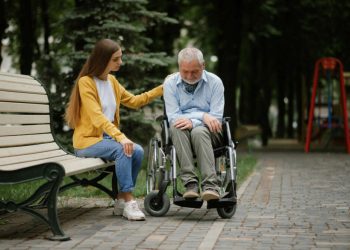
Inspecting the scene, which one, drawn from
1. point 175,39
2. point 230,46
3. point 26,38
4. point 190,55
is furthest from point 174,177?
point 175,39

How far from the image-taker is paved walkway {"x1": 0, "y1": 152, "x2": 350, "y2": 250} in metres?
5.53

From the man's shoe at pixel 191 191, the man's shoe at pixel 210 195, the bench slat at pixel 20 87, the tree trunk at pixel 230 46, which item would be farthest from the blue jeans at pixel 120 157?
the tree trunk at pixel 230 46

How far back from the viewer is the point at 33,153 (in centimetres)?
673

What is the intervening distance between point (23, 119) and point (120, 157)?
970 millimetres

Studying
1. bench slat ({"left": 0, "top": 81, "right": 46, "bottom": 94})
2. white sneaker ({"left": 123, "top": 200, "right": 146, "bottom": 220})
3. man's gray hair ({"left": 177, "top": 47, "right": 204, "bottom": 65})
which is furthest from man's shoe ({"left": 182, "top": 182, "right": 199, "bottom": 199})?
bench slat ({"left": 0, "top": 81, "right": 46, "bottom": 94})

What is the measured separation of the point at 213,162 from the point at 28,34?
9.63m

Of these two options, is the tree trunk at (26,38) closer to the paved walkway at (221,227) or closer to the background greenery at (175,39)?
the background greenery at (175,39)

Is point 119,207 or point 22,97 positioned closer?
point 22,97

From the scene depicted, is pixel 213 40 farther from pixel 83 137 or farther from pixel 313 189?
pixel 83 137

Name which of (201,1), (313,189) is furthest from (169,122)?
(201,1)

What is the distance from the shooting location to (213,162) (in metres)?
6.80

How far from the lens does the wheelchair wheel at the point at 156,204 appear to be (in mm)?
6934

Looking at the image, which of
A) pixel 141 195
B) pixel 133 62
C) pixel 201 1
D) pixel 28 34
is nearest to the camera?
pixel 141 195

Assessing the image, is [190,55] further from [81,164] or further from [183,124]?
[81,164]
